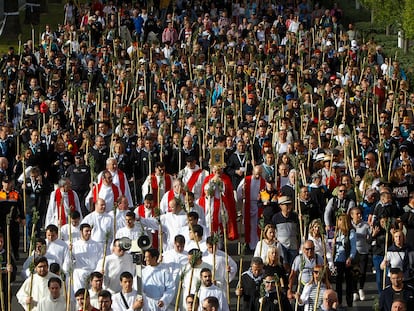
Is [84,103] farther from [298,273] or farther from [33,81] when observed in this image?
[298,273]

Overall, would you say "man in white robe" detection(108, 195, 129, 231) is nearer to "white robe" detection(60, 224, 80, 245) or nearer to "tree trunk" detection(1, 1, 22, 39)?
"white robe" detection(60, 224, 80, 245)

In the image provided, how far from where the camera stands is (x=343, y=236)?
765 inches

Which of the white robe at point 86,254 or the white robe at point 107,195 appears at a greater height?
the white robe at point 107,195

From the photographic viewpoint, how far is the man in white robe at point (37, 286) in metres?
17.3

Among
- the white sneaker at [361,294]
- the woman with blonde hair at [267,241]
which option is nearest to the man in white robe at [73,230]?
the woman with blonde hair at [267,241]

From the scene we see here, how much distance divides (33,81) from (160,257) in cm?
1162

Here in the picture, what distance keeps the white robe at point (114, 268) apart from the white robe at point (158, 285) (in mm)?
440

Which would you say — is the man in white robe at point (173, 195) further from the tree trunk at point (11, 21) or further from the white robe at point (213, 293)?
the tree trunk at point (11, 21)

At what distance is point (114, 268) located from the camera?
18500 millimetres

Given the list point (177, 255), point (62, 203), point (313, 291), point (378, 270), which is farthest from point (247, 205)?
point (313, 291)

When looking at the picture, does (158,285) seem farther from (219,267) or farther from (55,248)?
(55,248)

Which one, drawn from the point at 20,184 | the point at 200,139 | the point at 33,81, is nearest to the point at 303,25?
the point at 33,81

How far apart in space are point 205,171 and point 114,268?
474cm

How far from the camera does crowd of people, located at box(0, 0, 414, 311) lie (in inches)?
709
